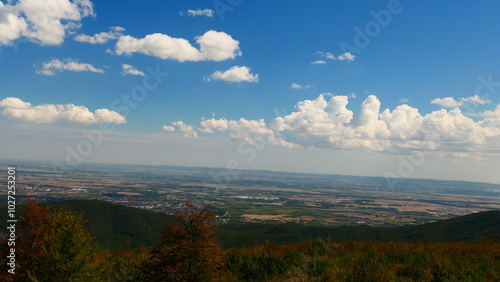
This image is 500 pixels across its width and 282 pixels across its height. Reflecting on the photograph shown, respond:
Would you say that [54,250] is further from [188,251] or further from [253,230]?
[253,230]

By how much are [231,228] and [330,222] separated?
4869 centimetres

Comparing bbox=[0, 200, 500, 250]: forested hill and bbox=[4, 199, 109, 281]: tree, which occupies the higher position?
bbox=[4, 199, 109, 281]: tree

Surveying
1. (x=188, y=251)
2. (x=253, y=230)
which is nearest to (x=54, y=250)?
(x=188, y=251)

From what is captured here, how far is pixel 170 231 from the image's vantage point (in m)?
13.3

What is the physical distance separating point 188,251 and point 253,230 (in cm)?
11591

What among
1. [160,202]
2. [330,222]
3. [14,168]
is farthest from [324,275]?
[160,202]

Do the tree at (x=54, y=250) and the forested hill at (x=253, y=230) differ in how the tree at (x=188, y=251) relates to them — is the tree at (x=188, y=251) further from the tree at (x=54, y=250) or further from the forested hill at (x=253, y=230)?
the forested hill at (x=253, y=230)

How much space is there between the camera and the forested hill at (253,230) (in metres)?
99.9

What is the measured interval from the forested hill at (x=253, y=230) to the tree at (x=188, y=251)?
83.0 m

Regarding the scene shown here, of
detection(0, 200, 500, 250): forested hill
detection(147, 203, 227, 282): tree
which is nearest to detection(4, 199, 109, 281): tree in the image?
detection(147, 203, 227, 282): tree

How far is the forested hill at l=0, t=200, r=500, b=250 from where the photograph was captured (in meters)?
99.9

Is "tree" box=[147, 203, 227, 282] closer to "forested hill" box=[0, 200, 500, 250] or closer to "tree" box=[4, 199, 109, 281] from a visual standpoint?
"tree" box=[4, 199, 109, 281]

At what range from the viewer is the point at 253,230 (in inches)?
4899

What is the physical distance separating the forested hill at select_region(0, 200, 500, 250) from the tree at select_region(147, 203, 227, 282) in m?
83.0
